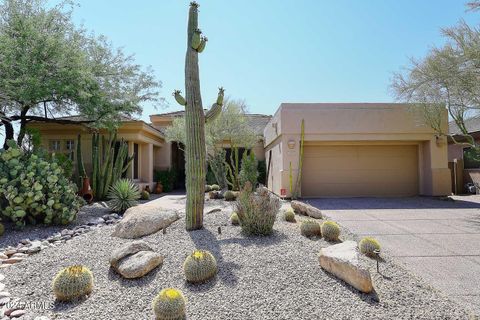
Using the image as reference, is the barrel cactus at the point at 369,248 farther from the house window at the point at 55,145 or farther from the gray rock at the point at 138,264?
the house window at the point at 55,145

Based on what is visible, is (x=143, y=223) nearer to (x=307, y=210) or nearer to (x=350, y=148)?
(x=307, y=210)

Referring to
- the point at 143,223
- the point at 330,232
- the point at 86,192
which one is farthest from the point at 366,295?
the point at 86,192

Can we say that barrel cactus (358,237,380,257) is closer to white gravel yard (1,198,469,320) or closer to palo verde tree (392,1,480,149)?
white gravel yard (1,198,469,320)

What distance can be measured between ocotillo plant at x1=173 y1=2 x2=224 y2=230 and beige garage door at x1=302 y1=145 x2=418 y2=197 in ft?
29.2

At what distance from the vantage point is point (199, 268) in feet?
13.1

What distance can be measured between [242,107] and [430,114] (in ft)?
28.3

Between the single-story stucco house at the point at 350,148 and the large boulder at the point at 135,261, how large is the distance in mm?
9622

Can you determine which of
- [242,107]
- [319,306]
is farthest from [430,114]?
[319,306]

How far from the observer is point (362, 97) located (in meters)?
14.7

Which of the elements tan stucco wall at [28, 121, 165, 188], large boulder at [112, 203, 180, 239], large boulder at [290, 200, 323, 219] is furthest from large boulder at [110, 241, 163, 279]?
tan stucco wall at [28, 121, 165, 188]

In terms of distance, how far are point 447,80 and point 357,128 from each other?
4368 mm

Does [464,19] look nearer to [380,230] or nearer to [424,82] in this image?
[424,82]

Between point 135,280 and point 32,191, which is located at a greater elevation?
point 32,191

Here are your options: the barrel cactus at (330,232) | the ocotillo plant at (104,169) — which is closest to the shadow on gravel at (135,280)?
the barrel cactus at (330,232)
